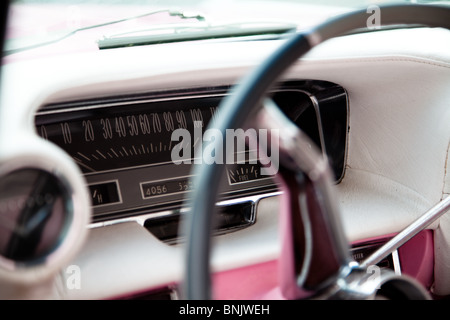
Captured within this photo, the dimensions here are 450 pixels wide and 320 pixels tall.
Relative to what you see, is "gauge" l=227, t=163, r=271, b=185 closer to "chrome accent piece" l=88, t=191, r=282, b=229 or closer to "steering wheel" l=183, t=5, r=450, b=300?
"chrome accent piece" l=88, t=191, r=282, b=229

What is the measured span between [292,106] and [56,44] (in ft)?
2.15

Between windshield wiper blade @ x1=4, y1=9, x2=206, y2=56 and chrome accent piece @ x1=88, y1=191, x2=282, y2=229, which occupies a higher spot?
windshield wiper blade @ x1=4, y1=9, x2=206, y2=56

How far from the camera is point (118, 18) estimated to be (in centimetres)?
138

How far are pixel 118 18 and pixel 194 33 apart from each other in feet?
0.68

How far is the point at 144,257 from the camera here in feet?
4.16

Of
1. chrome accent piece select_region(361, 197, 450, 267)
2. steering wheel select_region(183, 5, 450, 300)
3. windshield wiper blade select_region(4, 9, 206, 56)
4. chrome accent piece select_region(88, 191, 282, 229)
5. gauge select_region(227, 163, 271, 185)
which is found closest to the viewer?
steering wheel select_region(183, 5, 450, 300)

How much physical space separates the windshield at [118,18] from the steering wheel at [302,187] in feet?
1.76

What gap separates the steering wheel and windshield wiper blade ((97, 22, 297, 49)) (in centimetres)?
57

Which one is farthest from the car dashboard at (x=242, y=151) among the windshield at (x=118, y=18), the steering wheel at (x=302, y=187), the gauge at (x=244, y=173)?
the steering wheel at (x=302, y=187)

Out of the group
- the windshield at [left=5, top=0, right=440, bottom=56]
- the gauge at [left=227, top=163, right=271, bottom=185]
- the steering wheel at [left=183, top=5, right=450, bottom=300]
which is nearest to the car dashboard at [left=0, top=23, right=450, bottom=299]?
the gauge at [left=227, top=163, right=271, bottom=185]

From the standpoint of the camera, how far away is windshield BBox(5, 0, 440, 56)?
1.27m

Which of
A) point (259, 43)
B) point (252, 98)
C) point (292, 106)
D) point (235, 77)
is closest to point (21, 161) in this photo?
point (252, 98)

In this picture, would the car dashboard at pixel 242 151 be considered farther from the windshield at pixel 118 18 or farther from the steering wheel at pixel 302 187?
the steering wheel at pixel 302 187

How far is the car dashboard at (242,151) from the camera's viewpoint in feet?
3.82
